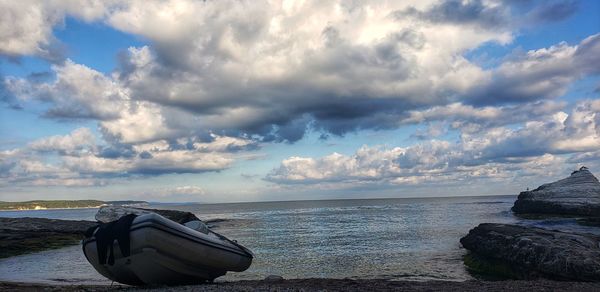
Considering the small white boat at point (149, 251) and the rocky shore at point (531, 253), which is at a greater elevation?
the small white boat at point (149, 251)

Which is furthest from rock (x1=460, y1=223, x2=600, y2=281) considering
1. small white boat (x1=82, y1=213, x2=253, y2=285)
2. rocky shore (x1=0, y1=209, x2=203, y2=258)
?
rocky shore (x1=0, y1=209, x2=203, y2=258)

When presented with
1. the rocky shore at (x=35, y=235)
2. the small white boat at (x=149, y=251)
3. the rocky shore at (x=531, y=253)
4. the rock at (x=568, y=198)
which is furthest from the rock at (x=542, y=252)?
the rock at (x=568, y=198)

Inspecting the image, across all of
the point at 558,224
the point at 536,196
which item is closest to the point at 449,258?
the point at 558,224

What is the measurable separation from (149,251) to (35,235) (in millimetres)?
32297

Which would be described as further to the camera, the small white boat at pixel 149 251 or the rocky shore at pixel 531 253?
the rocky shore at pixel 531 253

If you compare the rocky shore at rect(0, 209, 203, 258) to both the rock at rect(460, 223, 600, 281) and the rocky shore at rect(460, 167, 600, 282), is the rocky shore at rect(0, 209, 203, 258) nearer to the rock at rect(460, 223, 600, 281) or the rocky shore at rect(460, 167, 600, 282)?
the rocky shore at rect(460, 167, 600, 282)

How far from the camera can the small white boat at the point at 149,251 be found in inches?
480

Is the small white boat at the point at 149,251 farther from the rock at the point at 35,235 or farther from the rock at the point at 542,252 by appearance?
the rock at the point at 35,235

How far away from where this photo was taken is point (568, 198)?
5209 centimetres

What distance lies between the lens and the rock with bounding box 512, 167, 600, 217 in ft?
160

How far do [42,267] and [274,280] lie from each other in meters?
15.2

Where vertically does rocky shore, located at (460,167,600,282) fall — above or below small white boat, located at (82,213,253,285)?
below

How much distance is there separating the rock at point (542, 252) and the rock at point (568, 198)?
34270 millimetres

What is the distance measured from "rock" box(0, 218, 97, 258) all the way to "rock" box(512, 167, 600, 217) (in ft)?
168
